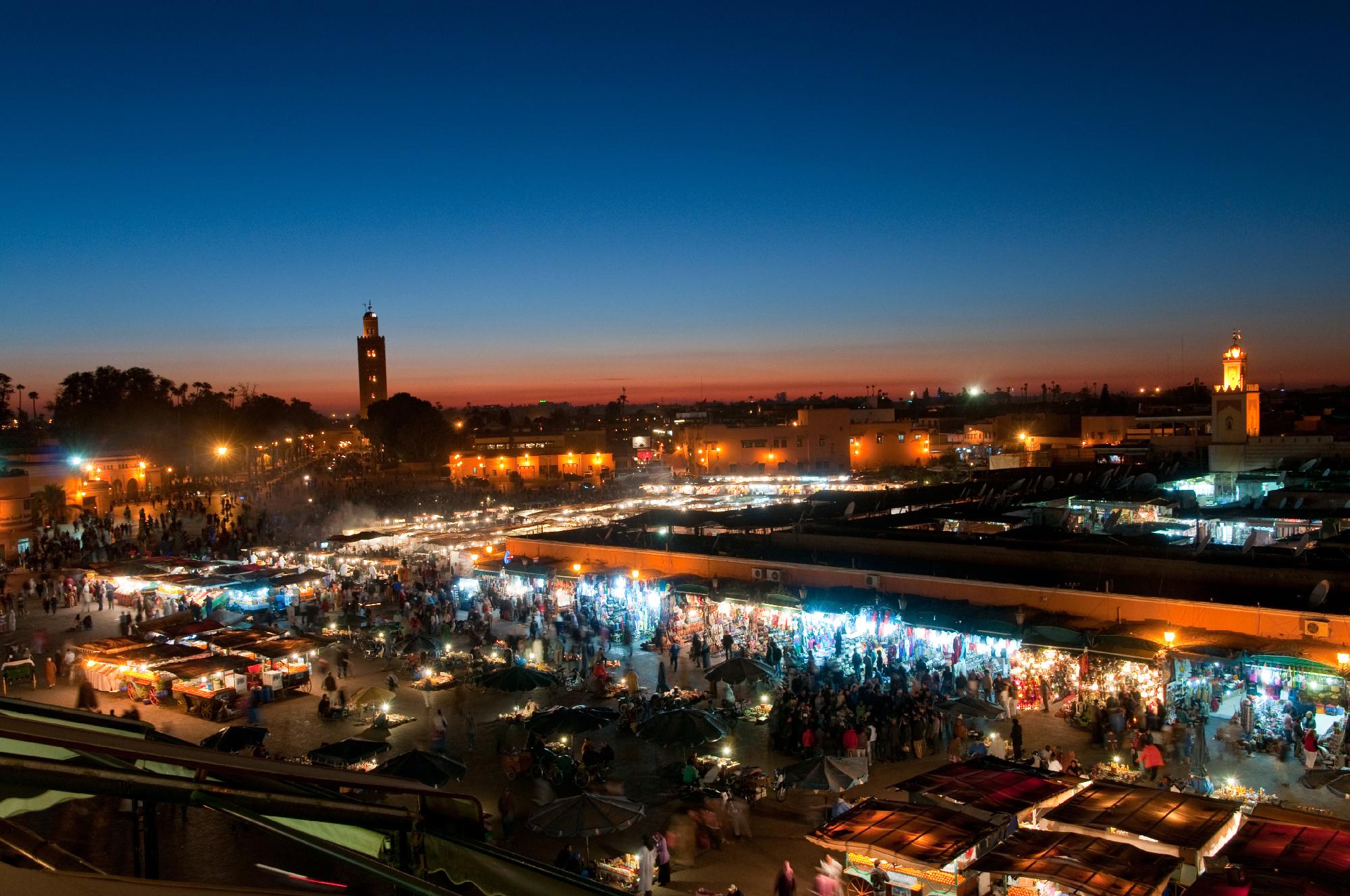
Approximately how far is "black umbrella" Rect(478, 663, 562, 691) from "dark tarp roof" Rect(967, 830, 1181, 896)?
9042 mm

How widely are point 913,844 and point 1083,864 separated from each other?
138cm

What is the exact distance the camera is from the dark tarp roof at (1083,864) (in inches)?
297

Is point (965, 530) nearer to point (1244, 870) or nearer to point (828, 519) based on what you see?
point (828, 519)

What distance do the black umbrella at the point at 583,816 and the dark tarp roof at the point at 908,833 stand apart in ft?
7.90

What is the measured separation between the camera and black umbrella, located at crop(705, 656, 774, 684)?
15.4 m

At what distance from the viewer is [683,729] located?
12.9 m

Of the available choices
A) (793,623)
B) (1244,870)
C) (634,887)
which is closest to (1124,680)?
(793,623)

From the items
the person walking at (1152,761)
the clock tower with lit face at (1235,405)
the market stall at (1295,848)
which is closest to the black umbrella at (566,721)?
the person walking at (1152,761)

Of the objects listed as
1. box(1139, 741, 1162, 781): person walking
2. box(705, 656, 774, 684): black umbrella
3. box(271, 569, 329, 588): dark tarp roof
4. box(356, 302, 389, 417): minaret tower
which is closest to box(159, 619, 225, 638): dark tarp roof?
box(271, 569, 329, 588): dark tarp roof

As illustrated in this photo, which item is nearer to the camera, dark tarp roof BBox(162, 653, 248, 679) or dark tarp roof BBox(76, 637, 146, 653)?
dark tarp roof BBox(162, 653, 248, 679)

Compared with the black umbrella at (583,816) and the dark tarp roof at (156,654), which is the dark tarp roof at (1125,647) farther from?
the dark tarp roof at (156,654)

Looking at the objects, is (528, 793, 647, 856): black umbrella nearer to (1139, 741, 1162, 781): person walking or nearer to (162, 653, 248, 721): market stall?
(1139, 741, 1162, 781): person walking

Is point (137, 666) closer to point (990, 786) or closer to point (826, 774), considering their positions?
point (826, 774)

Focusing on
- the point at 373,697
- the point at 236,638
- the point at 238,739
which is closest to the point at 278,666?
the point at 236,638
